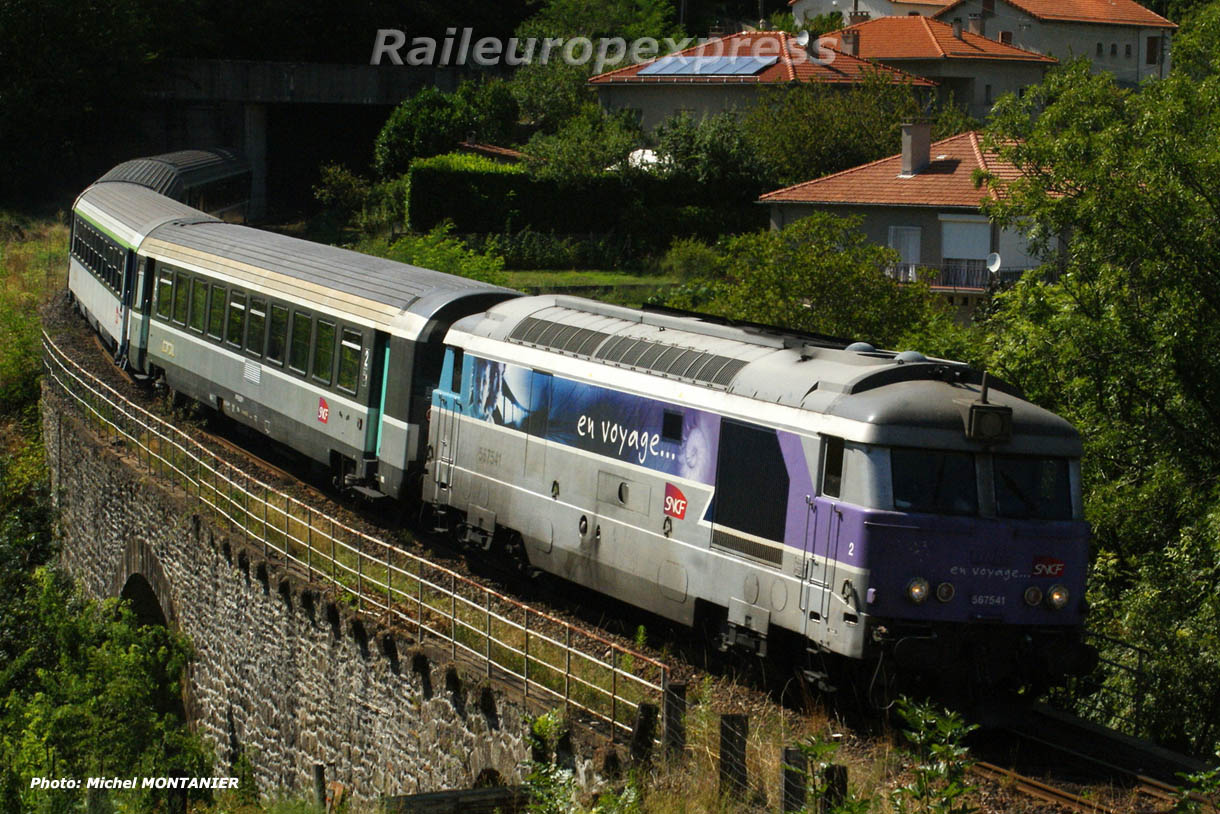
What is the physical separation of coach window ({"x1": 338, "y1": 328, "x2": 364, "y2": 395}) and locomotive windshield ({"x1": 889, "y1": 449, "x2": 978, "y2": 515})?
30.2 feet

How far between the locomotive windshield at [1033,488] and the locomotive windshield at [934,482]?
10.3 inches

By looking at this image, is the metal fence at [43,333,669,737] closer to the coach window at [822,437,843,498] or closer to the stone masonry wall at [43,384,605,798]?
the stone masonry wall at [43,384,605,798]

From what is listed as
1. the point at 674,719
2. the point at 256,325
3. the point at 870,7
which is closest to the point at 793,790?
the point at 674,719

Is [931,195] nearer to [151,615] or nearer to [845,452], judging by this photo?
[151,615]

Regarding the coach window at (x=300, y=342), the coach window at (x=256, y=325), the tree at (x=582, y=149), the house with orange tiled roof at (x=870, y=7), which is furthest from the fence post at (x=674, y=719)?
the house with orange tiled roof at (x=870, y=7)

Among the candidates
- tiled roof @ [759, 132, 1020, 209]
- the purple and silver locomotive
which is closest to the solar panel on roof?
tiled roof @ [759, 132, 1020, 209]

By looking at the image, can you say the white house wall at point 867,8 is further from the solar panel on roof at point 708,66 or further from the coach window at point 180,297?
the coach window at point 180,297

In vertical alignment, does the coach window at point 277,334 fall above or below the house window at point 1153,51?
below

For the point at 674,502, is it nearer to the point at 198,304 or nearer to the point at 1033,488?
the point at 1033,488

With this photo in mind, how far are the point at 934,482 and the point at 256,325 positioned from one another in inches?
508

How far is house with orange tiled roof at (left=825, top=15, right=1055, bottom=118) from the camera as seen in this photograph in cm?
5850

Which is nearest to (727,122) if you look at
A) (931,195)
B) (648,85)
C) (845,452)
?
(648,85)

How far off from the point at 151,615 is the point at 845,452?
14.5 m

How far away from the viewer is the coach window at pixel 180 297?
79.5 feet
